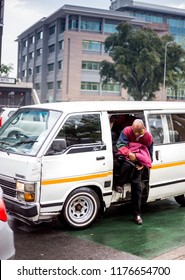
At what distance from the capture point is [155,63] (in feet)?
187

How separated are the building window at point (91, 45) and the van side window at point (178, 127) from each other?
70.7 metres

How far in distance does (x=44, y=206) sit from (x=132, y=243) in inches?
51.6

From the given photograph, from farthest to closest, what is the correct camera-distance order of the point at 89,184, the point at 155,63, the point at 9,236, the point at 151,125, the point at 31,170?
the point at 155,63 < the point at 151,125 < the point at 89,184 < the point at 31,170 < the point at 9,236

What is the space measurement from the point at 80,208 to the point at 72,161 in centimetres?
78

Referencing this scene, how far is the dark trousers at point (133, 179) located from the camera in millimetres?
6258

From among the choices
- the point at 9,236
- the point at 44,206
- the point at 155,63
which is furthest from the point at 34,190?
the point at 155,63

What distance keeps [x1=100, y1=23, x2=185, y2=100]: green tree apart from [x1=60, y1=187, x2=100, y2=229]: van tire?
2023 inches

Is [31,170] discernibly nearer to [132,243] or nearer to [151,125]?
[132,243]

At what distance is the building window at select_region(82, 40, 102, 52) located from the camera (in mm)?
76125

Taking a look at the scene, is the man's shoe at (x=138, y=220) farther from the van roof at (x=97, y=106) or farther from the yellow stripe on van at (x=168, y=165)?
the van roof at (x=97, y=106)

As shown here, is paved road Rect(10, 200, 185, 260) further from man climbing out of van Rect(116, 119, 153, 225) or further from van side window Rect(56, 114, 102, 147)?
van side window Rect(56, 114, 102, 147)

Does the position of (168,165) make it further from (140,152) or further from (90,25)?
(90,25)

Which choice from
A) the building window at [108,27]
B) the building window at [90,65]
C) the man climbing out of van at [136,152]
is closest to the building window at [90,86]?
the building window at [90,65]

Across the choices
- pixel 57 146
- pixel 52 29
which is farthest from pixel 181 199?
pixel 52 29
